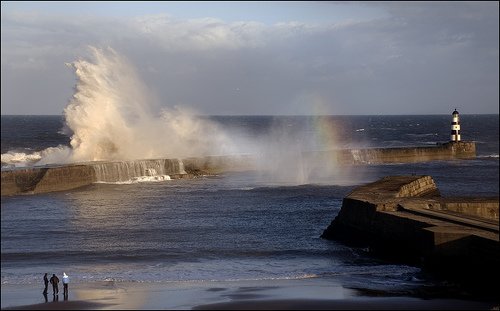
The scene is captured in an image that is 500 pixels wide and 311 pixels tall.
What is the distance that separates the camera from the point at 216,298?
1456 cm

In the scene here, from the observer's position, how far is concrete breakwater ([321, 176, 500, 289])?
1583 cm

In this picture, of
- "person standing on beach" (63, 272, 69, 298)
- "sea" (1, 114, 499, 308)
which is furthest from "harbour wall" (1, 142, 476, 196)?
"person standing on beach" (63, 272, 69, 298)

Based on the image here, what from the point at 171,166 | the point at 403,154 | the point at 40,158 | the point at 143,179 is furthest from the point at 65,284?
the point at 403,154

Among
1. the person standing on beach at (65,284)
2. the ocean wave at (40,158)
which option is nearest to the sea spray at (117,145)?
the ocean wave at (40,158)

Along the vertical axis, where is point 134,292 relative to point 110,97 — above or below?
below

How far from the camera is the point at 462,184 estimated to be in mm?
36781

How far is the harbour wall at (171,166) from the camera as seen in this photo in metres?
30.4

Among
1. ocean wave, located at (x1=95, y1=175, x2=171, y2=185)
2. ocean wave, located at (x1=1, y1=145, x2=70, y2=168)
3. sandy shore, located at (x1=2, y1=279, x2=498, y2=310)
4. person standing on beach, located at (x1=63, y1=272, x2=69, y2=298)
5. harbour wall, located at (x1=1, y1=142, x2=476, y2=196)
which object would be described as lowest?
sandy shore, located at (x1=2, y1=279, x2=498, y2=310)

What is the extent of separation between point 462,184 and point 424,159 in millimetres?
17105

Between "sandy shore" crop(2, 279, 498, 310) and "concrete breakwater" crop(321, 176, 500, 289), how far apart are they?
168cm

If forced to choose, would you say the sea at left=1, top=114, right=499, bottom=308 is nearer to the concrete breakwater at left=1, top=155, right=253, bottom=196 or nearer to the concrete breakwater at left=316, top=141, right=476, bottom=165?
the concrete breakwater at left=1, top=155, right=253, bottom=196

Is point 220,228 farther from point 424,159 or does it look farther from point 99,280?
point 424,159

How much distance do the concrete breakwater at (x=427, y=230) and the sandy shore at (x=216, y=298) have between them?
1.68 metres

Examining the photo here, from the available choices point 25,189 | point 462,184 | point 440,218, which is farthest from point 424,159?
point 440,218
